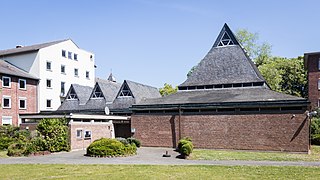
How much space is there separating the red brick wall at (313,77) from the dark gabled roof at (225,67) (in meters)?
12.6

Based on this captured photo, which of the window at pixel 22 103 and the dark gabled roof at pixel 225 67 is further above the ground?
the dark gabled roof at pixel 225 67

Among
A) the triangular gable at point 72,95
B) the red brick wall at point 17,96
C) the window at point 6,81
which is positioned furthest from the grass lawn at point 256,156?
the window at point 6,81

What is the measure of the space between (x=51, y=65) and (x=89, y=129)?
18518 mm

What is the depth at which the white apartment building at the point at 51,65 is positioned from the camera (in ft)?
138

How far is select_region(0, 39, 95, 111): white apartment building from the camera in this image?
138 feet

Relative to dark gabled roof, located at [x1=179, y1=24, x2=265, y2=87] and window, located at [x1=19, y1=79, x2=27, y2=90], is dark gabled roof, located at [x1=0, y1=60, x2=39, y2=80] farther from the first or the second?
dark gabled roof, located at [x1=179, y1=24, x2=265, y2=87]

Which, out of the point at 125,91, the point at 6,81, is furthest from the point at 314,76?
the point at 6,81

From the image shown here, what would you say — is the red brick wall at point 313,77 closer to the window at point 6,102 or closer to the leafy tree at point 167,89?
the leafy tree at point 167,89

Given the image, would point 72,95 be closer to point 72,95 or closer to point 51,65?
point 72,95

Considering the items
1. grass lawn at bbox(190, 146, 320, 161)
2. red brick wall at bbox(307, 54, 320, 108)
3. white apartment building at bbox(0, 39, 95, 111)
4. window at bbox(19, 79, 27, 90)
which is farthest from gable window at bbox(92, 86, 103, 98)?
red brick wall at bbox(307, 54, 320, 108)

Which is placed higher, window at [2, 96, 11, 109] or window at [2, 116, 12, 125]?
window at [2, 96, 11, 109]

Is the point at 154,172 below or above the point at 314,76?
below

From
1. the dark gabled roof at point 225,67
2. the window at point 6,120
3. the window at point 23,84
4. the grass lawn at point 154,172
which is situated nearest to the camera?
the grass lawn at point 154,172

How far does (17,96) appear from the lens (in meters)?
38.3
